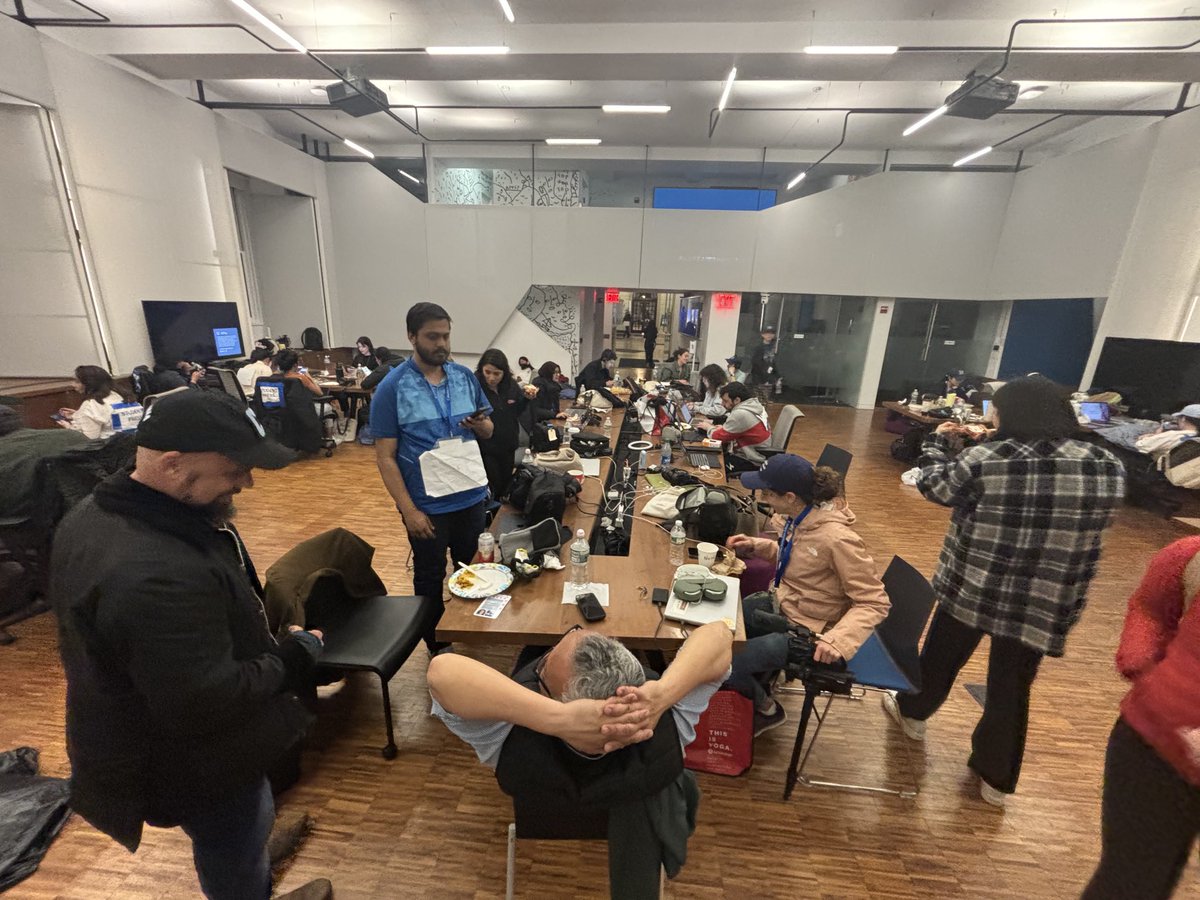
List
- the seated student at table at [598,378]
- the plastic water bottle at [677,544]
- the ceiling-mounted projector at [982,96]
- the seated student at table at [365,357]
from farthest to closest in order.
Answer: the seated student at table at [365,357]
the seated student at table at [598,378]
the ceiling-mounted projector at [982,96]
the plastic water bottle at [677,544]

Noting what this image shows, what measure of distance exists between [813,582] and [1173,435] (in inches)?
224

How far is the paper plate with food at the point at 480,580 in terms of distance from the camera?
2.06 m

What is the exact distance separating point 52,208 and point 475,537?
6.42 meters

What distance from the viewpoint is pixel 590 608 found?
1946 mm

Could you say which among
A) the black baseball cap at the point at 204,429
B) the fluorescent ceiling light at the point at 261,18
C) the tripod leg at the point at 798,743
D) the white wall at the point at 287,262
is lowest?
the tripod leg at the point at 798,743

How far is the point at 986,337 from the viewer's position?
10.1 m

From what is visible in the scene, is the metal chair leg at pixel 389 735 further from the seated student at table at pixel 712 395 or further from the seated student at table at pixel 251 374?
the seated student at table at pixel 251 374

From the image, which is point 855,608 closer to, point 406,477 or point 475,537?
point 475,537

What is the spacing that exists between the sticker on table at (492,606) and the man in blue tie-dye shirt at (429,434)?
65 cm

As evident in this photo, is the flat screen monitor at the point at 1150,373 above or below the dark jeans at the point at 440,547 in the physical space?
above

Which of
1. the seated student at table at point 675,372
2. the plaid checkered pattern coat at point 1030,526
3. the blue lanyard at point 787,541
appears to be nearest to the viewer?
the plaid checkered pattern coat at point 1030,526

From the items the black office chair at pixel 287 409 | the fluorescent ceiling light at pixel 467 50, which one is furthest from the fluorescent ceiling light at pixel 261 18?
the black office chair at pixel 287 409

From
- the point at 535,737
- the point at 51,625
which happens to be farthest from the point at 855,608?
the point at 51,625

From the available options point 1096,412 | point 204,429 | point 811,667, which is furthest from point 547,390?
point 1096,412
